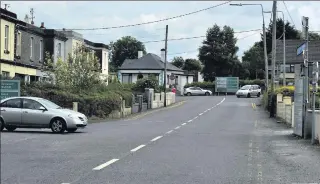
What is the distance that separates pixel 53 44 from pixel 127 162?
113 ft

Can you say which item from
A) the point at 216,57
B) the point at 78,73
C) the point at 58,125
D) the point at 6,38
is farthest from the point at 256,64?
the point at 58,125

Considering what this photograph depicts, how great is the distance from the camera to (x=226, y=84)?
78.4m

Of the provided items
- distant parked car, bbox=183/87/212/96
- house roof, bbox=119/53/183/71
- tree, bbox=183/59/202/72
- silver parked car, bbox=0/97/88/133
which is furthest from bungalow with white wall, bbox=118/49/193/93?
silver parked car, bbox=0/97/88/133

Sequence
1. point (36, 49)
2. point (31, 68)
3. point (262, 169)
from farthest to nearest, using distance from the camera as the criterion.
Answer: point (36, 49) → point (31, 68) → point (262, 169)

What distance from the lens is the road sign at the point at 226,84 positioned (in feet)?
256

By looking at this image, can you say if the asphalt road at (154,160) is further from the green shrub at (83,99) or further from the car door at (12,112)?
the green shrub at (83,99)

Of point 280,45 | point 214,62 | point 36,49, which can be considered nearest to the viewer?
point 36,49

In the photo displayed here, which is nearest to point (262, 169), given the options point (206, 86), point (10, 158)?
point (10, 158)

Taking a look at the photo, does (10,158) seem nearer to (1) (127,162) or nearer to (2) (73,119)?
(1) (127,162)

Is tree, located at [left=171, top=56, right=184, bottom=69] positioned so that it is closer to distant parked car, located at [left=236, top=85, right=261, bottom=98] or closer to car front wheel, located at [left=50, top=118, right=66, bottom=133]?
distant parked car, located at [left=236, top=85, right=261, bottom=98]

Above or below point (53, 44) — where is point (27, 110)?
below

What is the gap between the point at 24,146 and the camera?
14.2 meters

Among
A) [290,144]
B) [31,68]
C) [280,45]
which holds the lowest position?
[290,144]

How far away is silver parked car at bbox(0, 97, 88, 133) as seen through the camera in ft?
61.4
